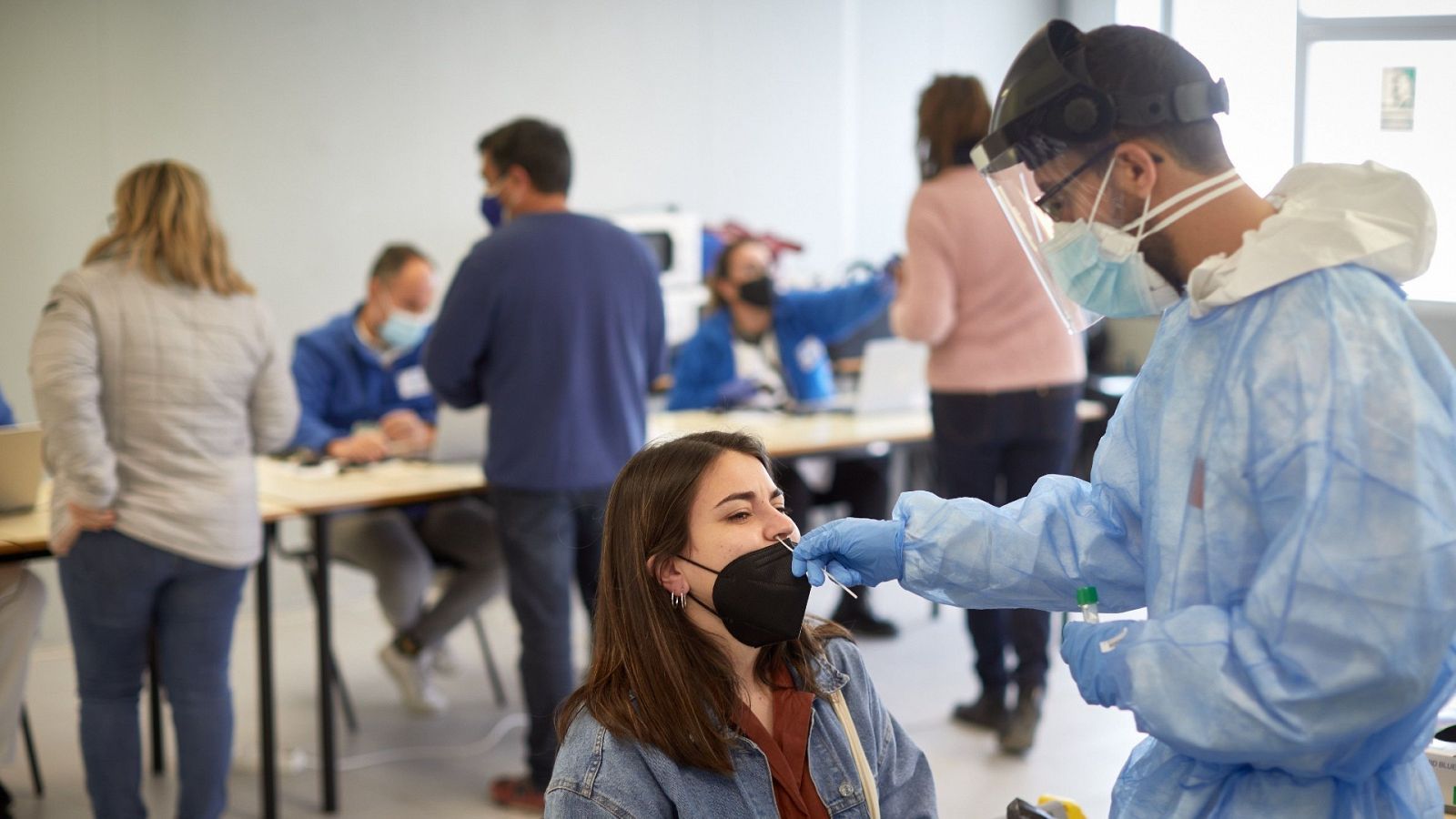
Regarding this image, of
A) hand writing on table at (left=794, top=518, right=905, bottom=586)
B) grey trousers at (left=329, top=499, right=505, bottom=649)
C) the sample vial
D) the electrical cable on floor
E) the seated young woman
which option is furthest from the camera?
grey trousers at (left=329, top=499, right=505, bottom=649)

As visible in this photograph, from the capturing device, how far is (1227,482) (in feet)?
3.62

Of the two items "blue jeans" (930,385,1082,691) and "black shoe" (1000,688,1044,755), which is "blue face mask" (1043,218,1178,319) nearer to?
"blue jeans" (930,385,1082,691)

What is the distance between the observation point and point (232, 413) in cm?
277

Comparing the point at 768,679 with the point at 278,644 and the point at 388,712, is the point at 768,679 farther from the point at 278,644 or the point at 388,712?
Result: the point at 278,644

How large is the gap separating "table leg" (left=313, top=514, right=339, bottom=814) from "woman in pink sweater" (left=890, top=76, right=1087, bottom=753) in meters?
1.44

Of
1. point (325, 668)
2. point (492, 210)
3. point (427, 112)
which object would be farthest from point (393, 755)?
point (427, 112)

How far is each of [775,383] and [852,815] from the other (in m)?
2.98

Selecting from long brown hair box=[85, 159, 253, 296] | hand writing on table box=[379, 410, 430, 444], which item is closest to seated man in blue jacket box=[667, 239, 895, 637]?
hand writing on table box=[379, 410, 430, 444]

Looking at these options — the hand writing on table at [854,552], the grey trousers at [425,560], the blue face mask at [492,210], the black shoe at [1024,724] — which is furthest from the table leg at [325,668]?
the hand writing on table at [854,552]

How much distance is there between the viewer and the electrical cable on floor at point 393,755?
3436mm

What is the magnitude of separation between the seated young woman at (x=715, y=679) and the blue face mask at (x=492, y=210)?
174cm

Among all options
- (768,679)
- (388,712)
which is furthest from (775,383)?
(768,679)

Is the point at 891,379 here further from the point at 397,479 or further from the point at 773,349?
the point at 397,479

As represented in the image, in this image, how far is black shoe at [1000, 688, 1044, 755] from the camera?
3457 millimetres
